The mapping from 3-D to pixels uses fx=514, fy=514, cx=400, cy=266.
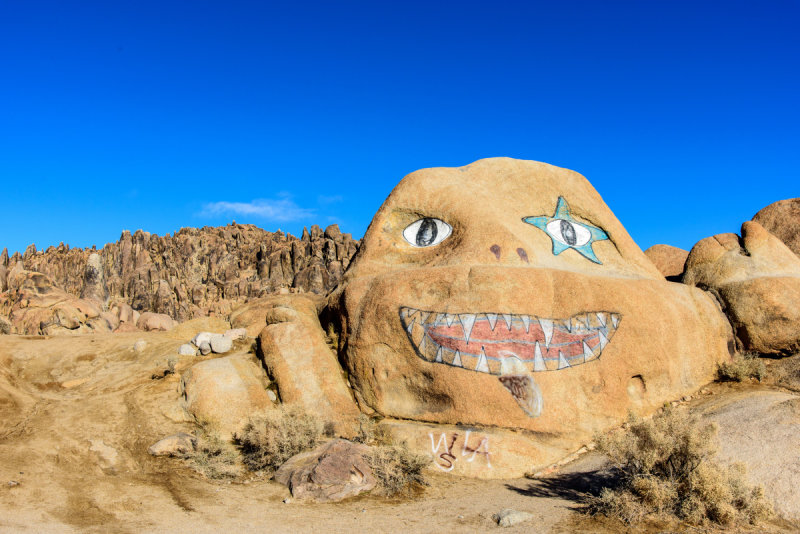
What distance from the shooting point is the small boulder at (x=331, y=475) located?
21.7 feet

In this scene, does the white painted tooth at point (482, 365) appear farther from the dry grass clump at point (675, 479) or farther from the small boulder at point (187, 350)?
the small boulder at point (187, 350)

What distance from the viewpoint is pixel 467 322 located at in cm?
858

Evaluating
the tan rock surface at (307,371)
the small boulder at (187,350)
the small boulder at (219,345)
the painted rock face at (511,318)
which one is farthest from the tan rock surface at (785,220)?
the small boulder at (187,350)

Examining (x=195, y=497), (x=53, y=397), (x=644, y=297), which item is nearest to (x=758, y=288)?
(x=644, y=297)

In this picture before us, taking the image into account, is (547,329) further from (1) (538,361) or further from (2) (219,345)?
(2) (219,345)

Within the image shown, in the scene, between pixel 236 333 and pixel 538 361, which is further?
pixel 236 333

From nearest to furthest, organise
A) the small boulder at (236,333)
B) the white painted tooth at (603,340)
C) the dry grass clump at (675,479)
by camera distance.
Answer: the dry grass clump at (675,479) → the white painted tooth at (603,340) → the small boulder at (236,333)

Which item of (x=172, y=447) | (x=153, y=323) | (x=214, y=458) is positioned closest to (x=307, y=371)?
(x=214, y=458)

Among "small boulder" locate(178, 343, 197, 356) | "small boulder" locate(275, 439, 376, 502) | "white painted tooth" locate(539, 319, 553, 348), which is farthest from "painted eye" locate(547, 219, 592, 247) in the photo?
"small boulder" locate(178, 343, 197, 356)

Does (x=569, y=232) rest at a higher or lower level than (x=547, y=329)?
higher

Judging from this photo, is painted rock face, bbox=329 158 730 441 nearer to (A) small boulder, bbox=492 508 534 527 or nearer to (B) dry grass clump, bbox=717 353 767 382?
(B) dry grass clump, bbox=717 353 767 382

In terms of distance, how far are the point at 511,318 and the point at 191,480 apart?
17.7 ft

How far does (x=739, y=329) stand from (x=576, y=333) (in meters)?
4.48

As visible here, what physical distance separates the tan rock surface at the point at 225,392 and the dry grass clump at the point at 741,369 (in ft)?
28.7
